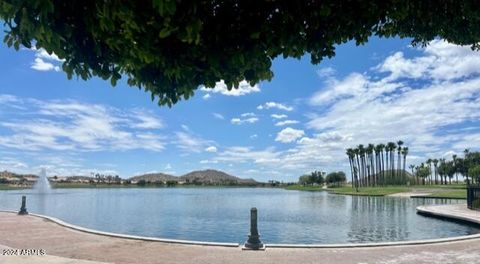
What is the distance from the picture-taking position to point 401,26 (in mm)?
6703

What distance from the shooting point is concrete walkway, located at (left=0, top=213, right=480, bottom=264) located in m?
11.5

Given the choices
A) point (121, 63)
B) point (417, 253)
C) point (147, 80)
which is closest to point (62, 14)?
point (121, 63)

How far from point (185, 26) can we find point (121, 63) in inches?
37.9

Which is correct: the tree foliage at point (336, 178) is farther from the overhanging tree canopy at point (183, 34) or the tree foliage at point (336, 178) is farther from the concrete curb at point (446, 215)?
the overhanging tree canopy at point (183, 34)

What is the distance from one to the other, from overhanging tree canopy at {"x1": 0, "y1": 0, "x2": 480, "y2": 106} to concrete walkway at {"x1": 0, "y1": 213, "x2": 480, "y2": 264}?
793cm

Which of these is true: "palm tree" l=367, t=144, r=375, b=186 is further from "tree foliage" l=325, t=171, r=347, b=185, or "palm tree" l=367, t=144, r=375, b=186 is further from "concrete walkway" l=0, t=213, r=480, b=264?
→ "concrete walkway" l=0, t=213, r=480, b=264

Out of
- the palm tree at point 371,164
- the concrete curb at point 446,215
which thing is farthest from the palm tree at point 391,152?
the concrete curb at point 446,215

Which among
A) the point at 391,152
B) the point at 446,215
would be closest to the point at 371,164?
the point at 391,152

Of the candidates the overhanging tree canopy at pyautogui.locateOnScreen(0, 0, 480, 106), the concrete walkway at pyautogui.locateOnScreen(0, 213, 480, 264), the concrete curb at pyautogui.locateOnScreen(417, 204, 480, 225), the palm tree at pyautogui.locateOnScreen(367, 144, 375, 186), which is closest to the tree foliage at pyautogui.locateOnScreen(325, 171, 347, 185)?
the palm tree at pyautogui.locateOnScreen(367, 144, 375, 186)

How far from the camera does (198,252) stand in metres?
12.7

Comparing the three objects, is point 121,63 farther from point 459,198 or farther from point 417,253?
point 459,198

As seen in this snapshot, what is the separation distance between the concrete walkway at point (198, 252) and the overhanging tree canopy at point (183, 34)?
7.93 m

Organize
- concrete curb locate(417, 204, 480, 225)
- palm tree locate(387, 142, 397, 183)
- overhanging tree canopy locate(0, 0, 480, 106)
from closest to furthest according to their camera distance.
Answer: overhanging tree canopy locate(0, 0, 480, 106) < concrete curb locate(417, 204, 480, 225) < palm tree locate(387, 142, 397, 183)

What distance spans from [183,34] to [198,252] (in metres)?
10.2
